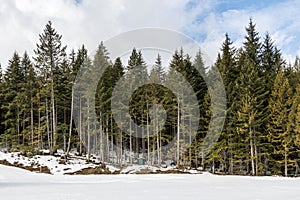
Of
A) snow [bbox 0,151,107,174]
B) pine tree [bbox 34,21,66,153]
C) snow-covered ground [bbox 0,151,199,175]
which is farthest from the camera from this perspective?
pine tree [bbox 34,21,66,153]

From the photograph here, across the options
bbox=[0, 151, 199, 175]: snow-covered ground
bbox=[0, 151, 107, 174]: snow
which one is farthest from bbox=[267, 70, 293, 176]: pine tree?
bbox=[0, 151, 107, 174]: snow

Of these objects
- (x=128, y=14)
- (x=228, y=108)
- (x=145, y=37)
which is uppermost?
(x=128, y=14)

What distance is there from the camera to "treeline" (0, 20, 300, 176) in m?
21.1

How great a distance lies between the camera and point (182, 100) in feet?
76.6

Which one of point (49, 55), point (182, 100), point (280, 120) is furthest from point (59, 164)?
point (280, 120)

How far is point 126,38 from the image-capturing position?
20.5 m

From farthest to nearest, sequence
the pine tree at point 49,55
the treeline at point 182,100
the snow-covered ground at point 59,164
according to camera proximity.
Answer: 1. the pine tree at point 49,55
2. the snow-covered ground at point 59,164
3. the treeline at point 182,100

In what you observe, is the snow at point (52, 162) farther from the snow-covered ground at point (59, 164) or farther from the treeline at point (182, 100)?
the treeline at point (182, 100)

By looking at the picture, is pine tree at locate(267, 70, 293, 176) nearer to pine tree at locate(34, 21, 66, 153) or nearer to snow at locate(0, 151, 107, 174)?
snow at locate(0, 151, 107, 174)

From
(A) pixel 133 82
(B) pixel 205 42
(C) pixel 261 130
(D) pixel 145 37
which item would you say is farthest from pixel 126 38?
(C) pixel 261 130

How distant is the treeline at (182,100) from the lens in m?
21.1

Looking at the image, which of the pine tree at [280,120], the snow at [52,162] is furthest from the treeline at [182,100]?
the snow at [52,162]

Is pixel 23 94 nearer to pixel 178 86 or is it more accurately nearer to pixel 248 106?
pixel 178 86

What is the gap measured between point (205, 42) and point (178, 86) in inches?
174
